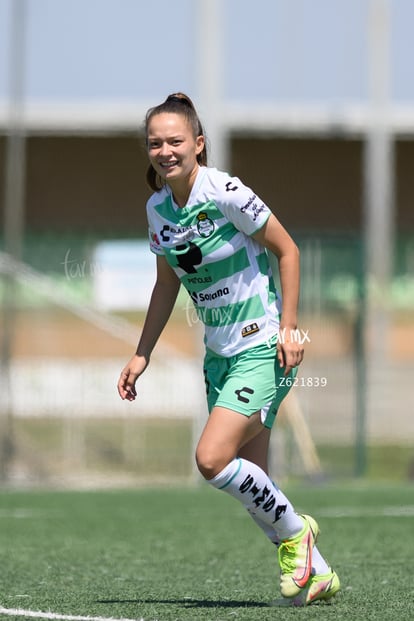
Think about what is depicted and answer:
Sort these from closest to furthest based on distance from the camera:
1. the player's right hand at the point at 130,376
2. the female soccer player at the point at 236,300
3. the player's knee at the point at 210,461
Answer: the player's knee at the point at 210,461
the female soccer player at the point at 236,300
the player's right hand at the point at 130,376

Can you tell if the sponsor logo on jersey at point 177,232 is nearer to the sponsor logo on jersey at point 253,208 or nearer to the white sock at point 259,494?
the sponsor logo on jersey at point 253,208

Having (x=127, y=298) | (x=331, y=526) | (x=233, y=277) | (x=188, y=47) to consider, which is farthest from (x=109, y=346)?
(x=188, y=47)

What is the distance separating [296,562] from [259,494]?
1.05 feet

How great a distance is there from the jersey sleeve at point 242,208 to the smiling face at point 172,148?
159 mm

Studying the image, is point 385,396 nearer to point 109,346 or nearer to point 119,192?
point 109,346

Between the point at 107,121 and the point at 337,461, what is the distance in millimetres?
14806

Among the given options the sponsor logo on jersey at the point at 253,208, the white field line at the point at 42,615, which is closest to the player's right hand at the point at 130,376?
the sponsor logo on jersey at the point at 253,208

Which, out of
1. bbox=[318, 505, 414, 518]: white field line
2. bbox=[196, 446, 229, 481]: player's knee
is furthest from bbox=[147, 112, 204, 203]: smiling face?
bbox=[318, 505, 414, 518]: white field line

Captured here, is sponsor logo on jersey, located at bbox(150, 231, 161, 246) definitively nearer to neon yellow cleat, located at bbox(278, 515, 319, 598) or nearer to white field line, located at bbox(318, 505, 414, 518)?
neon yellow cleat, located at bbox(278, 515, 319, 598)

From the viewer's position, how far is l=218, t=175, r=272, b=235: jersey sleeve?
587 cm

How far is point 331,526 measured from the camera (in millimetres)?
10102

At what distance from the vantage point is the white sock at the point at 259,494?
5.81 m

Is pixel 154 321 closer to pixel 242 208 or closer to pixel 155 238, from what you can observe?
pixel 155 238

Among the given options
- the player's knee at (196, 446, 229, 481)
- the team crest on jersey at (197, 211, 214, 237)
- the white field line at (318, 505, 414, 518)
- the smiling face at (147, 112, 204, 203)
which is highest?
the smiling face at (147, 112, 204, 203)
